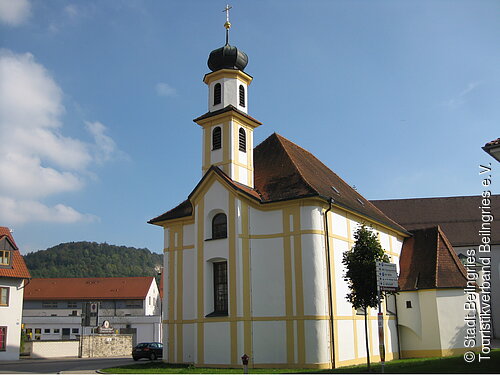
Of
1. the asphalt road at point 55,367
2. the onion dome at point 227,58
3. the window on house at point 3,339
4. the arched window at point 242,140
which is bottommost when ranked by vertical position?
the asphalt road at point 55,367

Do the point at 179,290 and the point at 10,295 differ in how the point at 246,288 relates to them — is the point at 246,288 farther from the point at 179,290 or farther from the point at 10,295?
the point at 10,295

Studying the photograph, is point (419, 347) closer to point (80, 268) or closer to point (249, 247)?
point (249, 247)

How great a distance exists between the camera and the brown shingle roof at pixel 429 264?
2956cm

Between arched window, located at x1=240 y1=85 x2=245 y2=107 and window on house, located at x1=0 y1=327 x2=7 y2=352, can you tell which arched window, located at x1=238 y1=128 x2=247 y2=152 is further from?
window on house, located at x1=0 y1=327 x2=7 y2=352

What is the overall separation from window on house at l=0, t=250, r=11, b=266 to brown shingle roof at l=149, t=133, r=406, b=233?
13.6m

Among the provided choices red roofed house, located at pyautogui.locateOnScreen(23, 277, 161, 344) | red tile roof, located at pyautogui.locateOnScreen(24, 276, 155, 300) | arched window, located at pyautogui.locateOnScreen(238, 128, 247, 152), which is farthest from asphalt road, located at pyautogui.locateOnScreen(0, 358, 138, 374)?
red tile roof, located at pyautogui.locateOnScreen(24, 276, 155, 300)

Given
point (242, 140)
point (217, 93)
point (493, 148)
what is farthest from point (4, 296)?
point (493, 148)

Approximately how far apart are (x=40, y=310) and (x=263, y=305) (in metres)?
42.5

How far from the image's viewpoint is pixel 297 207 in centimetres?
2400

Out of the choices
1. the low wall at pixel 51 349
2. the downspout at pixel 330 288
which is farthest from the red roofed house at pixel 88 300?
the downspout at pixel 330 288

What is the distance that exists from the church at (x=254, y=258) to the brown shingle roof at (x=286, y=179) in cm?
8

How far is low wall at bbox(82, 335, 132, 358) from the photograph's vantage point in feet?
125

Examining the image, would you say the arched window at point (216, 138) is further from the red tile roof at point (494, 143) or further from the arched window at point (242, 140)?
the red tile roof at point (494, 143)

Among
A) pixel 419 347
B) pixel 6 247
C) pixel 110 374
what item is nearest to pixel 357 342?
pixel 419 347
